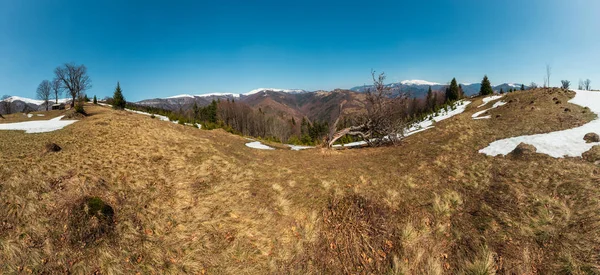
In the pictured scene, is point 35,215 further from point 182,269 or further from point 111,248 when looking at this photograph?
point 182,269

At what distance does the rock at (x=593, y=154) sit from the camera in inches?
423

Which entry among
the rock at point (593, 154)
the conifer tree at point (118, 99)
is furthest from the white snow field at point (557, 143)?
the conifer tree at point (118, 99)

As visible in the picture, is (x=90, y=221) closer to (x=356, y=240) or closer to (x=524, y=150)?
(x=356, y=240)

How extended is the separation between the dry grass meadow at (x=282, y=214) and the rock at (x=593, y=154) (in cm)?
42

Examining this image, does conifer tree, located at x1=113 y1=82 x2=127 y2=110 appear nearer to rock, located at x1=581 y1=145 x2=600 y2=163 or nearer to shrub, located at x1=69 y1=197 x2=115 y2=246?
shrub, located at x1=69 y1=197 x2=115 y2=246

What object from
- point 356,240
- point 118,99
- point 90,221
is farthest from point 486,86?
point 118,99

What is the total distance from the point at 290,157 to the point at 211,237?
967cm

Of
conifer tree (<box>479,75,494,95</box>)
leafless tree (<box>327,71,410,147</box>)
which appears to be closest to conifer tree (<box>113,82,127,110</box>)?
leafless tree (<box>327,71,410,147</box>)

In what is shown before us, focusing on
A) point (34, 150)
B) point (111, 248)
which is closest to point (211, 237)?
point (111, 248)

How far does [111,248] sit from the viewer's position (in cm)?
682

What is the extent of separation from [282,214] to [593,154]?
1601 cm

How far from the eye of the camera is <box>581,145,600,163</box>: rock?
10749mm

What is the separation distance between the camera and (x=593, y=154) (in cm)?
1108

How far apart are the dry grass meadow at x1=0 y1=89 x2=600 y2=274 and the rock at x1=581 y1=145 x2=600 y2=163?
42 centimetres
